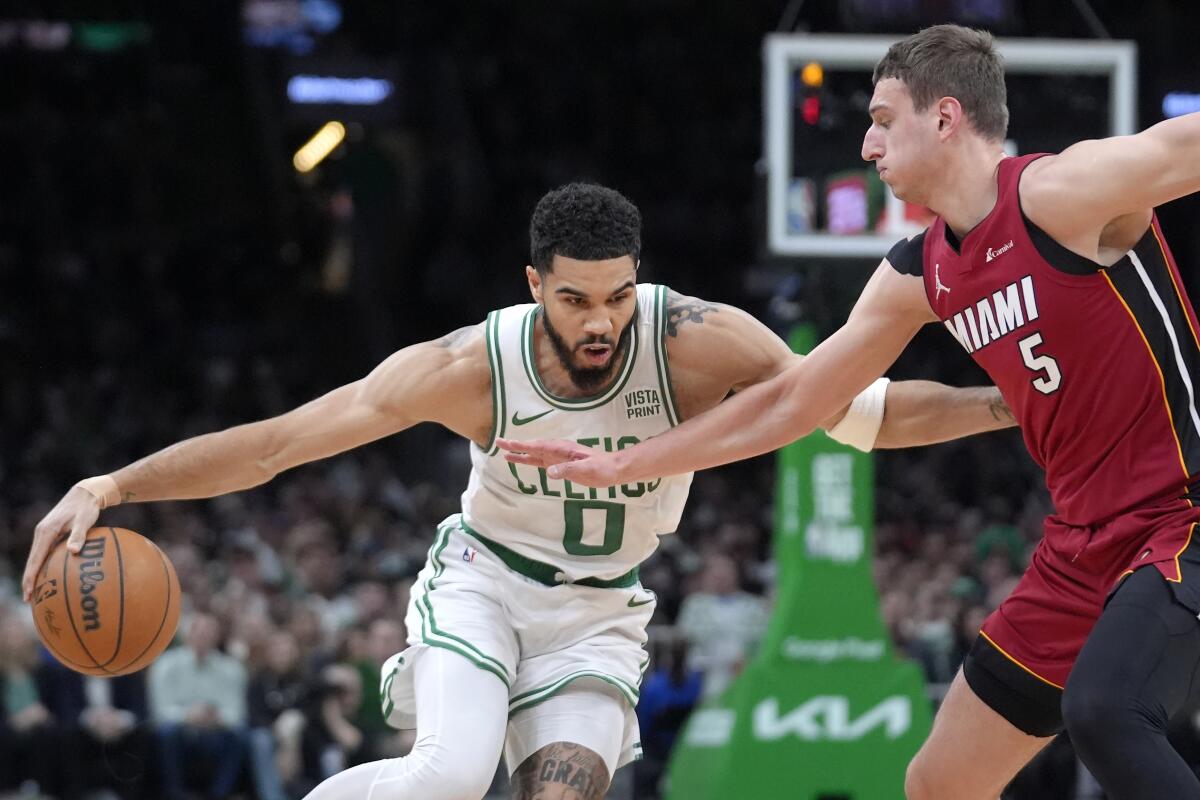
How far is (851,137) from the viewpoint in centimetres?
879

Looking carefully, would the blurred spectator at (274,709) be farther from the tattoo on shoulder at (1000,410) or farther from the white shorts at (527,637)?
the tattoo on shoulder at (1000,410)

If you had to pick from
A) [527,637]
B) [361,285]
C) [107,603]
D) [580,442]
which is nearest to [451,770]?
[527,637]

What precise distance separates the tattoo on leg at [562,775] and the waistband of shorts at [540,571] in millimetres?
503

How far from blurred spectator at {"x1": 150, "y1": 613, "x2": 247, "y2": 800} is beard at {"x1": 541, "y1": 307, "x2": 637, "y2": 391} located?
565 centimetres

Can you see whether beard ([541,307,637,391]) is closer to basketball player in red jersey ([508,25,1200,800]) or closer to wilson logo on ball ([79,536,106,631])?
basketball player in red jersey ([508,25,1200,800])

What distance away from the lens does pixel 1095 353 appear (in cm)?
384

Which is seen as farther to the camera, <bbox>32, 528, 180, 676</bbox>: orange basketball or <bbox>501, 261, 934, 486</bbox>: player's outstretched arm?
<bbox>32, 528, 180, 676</bbox>: orange basketball

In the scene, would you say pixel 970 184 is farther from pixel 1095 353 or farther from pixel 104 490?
pixel 104 490

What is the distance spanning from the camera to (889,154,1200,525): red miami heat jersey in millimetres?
3820

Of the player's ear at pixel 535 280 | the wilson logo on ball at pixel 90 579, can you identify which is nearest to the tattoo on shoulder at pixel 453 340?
the player's ear at pixel 535 280

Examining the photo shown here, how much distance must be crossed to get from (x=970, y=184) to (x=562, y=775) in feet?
6.13

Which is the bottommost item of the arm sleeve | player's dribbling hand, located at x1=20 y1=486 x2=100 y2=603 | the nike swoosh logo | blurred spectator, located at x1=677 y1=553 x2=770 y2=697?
blurred spectator, located at x1=677 y1=553 x2=770 y2=697

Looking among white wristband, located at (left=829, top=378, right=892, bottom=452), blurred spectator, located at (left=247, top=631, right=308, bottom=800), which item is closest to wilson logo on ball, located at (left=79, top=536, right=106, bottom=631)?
Result: white wristband, located at (left=829, top=378, right=892, bottom=452)

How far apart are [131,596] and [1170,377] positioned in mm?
2859
